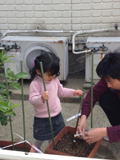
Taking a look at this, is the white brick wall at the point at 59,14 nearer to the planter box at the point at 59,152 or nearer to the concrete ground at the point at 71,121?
the concrete ground at the point at 71,121

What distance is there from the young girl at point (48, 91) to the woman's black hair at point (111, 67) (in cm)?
33

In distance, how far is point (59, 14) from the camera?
12.0ft

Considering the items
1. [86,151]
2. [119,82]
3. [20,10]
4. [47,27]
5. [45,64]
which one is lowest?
[86,151]

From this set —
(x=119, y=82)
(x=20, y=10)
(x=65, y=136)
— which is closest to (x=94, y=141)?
(x=65, y=136)

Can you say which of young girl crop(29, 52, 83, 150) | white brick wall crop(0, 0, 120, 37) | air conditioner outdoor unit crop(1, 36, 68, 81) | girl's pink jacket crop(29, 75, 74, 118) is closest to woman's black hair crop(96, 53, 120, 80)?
young girl crop(29, 52, 83, 150)

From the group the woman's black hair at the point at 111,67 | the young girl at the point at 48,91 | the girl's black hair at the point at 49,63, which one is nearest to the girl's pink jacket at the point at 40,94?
the young girl at the point at 48,91

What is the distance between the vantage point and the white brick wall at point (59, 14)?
3.54 meters

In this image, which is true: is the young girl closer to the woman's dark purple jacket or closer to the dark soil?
the woman's dark purple jacket

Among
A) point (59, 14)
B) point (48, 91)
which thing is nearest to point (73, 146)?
point (48, 91)

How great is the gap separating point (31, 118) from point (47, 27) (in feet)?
5.65

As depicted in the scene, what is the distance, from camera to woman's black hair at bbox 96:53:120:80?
156 centimetres

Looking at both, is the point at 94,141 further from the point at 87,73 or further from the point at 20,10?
the point at 20,10

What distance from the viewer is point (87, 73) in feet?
11.2

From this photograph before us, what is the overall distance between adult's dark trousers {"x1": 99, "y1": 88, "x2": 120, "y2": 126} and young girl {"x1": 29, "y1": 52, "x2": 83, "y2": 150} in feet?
1.10
